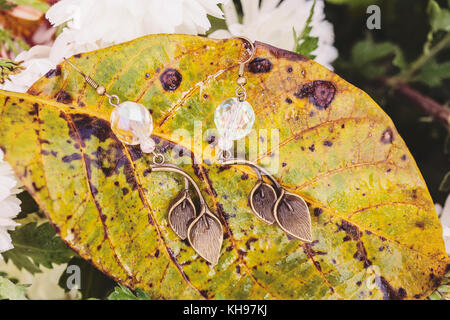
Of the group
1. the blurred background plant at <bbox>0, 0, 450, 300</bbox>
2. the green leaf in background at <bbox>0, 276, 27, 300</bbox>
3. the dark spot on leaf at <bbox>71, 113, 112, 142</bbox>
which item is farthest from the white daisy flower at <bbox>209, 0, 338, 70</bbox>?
the green leaf in background at <bbox>0, 276, 27, 300</bbox>

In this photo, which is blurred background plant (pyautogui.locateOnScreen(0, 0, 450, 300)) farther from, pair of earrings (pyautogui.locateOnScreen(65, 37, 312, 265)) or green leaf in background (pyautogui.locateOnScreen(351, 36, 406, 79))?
pair of earrings (pyautogui.locateOnScreen(65, 37, 312, 265))

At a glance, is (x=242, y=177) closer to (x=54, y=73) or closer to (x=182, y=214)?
(x=182, y=214)

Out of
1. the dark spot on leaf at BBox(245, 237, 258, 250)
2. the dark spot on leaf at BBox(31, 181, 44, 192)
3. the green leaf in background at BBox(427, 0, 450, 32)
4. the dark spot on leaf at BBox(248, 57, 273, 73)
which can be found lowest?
the dark spot on leaf at BBox(245, 237, 258, 250)

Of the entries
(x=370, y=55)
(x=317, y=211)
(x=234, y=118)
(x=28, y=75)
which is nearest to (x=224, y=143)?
(x=234, y=118)

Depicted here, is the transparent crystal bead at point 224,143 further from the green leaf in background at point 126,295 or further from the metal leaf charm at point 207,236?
the green leaf in background at point 126,295
